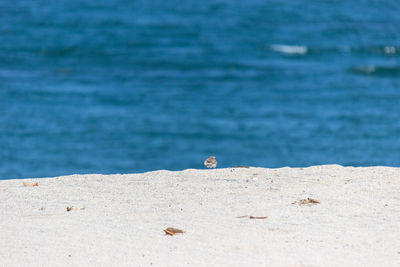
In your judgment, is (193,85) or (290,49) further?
(290,49)

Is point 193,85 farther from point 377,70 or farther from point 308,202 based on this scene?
point 308,202

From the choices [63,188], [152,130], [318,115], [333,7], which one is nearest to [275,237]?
[63,188]

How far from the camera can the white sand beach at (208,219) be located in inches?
191

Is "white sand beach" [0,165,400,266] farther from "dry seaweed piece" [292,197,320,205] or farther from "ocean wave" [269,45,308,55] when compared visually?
"ocean wave" [269,45,308,55]

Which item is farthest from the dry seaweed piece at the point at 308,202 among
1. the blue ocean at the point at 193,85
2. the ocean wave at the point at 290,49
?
the ocean wave at the point at 290,49

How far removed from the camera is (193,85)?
21297mm

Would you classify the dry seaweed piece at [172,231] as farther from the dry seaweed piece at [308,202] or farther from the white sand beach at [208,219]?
the dry seaweed piece at [308,202]

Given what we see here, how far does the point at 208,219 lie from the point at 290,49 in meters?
21.9

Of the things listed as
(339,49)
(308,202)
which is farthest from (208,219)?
(339,49)

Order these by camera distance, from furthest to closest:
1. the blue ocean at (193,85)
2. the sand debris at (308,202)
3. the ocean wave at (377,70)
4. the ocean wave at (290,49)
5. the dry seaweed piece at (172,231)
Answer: the ocean wave at (290,49) → the ocean wave at (377,70) → the blue ocean at (193,85) → the sand debris at (308,202) → the dry seaweed piece at (172,231)

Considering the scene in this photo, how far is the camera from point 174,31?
29.0m

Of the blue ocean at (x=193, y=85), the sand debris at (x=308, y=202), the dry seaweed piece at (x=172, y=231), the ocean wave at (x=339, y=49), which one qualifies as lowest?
the ocean wave at (x=339, y=49)

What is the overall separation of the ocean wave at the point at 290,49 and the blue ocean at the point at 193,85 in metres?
0.08

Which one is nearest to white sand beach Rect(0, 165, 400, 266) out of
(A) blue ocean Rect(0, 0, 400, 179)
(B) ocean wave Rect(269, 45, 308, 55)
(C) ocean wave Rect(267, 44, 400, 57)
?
(A) blue ocean Rect(0, 0, 400, 179)
